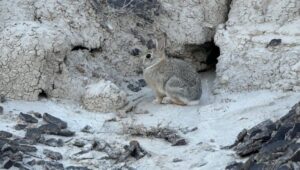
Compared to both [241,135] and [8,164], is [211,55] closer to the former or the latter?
[241,135]

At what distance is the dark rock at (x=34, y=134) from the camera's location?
8797 mm

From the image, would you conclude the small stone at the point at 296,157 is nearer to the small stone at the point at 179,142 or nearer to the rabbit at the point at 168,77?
the small stone at the point at 179,142

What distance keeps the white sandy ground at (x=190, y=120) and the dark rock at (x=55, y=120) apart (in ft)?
0.33

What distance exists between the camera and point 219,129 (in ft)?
30.0

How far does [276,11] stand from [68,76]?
9.21ft

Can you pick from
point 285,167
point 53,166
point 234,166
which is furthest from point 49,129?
point 285,167

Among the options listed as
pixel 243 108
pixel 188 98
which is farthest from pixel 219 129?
pixel 188 98

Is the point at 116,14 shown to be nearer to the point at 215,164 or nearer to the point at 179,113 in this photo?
the point at 179,113

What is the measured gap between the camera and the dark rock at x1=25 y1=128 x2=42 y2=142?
8797 millimetres

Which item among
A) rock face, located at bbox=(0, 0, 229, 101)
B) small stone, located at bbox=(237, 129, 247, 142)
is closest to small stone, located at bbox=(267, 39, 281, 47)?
rock face, located at bbox=(0, 0, 229, 101)

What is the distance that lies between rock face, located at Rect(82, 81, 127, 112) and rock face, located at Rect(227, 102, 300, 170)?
201 centimetres

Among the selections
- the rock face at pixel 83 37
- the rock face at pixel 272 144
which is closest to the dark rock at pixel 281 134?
the rock face at pixel 272 144

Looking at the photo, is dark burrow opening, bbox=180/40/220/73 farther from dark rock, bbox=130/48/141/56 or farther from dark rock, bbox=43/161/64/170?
dark rock, bbox=43/161/64/170

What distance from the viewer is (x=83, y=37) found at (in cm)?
1060
